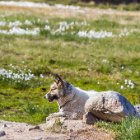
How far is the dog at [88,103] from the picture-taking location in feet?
45.3

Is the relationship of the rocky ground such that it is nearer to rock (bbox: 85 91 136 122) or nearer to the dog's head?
rock (bbox: 85 91 136 122)

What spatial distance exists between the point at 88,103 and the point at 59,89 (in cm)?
73

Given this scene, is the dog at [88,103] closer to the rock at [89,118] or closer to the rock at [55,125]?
the rock at [89,118]

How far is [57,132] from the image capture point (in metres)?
13.6

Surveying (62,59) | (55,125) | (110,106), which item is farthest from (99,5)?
(55,125)

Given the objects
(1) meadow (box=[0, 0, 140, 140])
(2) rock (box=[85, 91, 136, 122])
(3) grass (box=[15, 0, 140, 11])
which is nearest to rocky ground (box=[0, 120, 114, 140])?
(1) meadow (box=[0, 0, 140, 140])

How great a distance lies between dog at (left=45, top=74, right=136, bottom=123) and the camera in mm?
13812

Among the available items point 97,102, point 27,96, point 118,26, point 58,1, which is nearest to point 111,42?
point 118,26

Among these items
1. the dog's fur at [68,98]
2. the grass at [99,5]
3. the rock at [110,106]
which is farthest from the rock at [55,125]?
the grass at [99,5]

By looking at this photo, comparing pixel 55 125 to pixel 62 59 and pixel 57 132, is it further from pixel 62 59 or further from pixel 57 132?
pixel 62 59

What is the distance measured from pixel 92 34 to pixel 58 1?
1376 inches

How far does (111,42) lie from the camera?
32.6 meters

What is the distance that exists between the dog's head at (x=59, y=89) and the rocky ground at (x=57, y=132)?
606 millimetres

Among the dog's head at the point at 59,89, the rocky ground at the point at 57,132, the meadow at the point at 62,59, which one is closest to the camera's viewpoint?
the rocky ground at the point at 57,132
